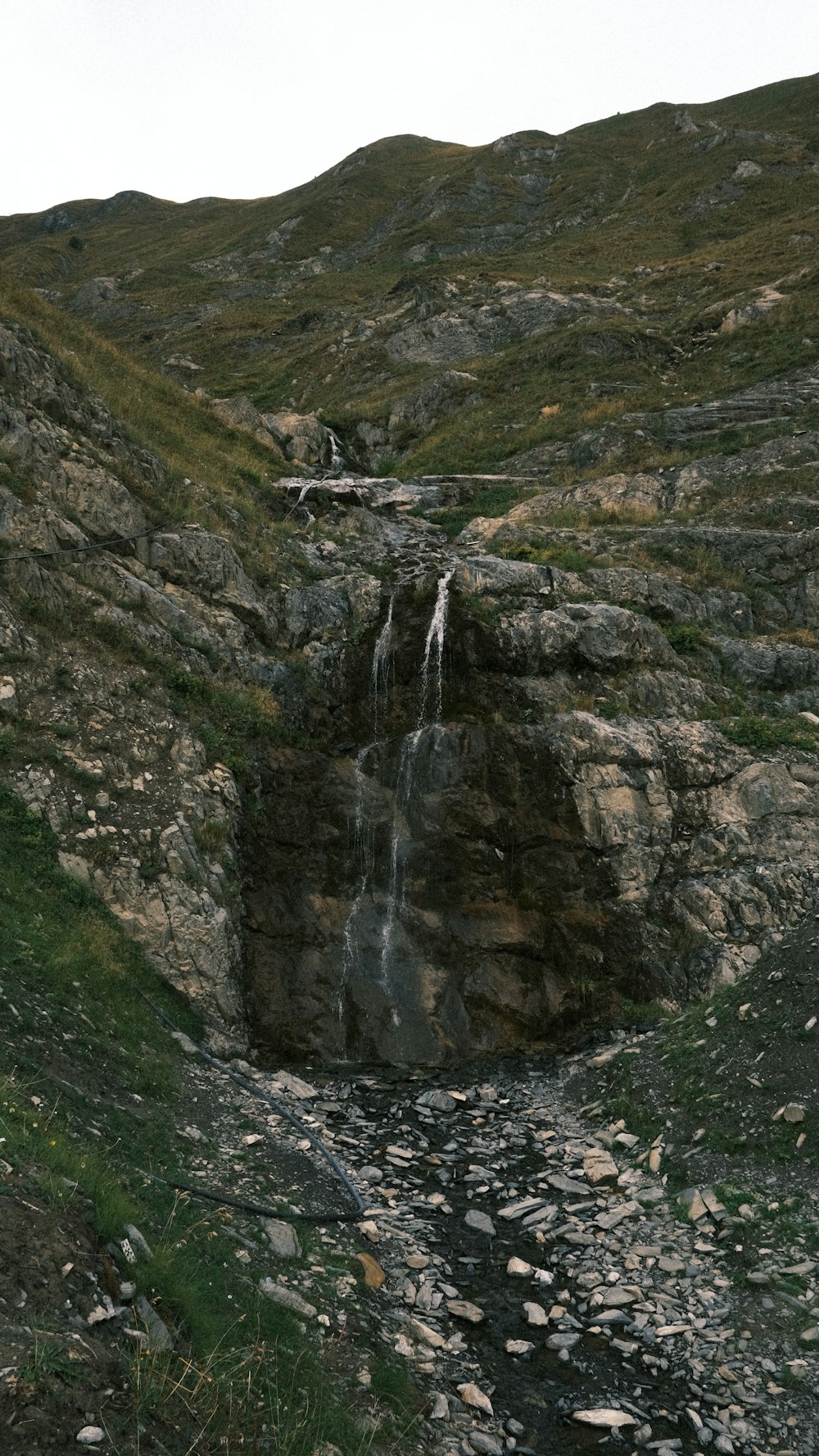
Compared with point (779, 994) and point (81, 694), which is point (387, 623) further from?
point (779, 994)

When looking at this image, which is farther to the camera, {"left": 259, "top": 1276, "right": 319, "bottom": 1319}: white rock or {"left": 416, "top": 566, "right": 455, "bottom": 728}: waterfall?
{"left": 416, "top": 566, "right": 455, "bottom": 728}: waterfall

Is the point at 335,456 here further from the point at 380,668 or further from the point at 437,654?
the point at 437,654

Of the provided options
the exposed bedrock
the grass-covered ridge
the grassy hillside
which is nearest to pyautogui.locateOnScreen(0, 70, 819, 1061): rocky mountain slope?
the exposed bedrock

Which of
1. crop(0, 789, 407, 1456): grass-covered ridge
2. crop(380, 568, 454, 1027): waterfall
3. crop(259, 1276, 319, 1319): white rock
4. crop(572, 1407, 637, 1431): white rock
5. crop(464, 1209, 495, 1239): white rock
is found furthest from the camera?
crop(380, 568, 454, 1027): waterfall

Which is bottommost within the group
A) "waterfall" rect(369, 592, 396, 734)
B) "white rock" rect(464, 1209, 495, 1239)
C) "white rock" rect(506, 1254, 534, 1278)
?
"white rock" rect(464, 1209, 495, 1239)

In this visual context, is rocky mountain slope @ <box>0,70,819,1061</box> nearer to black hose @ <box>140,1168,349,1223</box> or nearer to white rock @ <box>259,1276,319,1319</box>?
black hose @ <box>140,1168,349,1223</box>

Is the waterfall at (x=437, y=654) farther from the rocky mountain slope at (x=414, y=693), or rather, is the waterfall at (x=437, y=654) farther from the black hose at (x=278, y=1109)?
the black hose at (x=278, y=1109)

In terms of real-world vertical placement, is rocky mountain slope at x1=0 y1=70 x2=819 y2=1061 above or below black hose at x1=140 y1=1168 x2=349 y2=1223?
above

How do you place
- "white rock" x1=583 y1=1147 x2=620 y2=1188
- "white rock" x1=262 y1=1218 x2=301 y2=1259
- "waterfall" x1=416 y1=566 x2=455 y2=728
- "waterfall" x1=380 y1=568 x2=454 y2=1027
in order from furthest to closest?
"waterfall" x1=416 y1=566 x2=455 y2=728, "waterfall" x1=380 y1=568 x2=454 y2=1027, "white rock" x1=583 y1=1147 x2=620 y2=1188, "white rock" x1=262 y1=1218 x2=301 y2=1259

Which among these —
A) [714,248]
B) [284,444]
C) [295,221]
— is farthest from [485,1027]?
[295,221]

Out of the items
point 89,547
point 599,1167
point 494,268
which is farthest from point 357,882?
point 494,268
